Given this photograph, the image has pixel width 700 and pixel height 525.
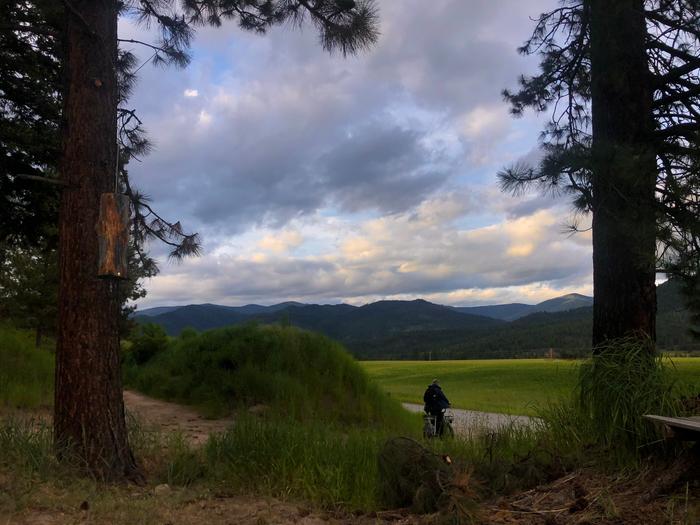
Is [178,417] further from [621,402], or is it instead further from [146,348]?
[621,402]

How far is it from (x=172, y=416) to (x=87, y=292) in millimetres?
8555

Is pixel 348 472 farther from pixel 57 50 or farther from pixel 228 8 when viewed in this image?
pixel 57 50

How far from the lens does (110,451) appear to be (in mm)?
5797

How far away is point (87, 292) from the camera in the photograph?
19.1 ft

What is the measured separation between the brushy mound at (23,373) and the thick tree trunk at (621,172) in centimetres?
1004

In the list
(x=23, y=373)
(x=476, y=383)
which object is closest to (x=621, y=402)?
(x=23, y=373)

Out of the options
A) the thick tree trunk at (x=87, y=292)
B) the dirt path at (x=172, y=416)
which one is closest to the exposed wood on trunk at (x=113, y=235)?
the thick tree trunk at (x=87, y=292)

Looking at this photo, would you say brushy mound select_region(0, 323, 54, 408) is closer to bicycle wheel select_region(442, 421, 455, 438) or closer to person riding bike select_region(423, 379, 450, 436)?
bicycle wheel select_region(442, 421, 455, 438)

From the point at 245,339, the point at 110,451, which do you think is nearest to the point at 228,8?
the point at 110,451

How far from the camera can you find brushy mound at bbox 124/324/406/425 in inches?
572

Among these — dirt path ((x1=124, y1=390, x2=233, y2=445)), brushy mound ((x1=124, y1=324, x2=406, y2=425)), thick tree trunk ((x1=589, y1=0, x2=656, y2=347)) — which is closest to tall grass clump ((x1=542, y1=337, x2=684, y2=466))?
thick tree trunk ((x1=589, y1=0, x2=656, y2=347))

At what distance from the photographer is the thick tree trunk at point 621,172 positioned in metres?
5.93

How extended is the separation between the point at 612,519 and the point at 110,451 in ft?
14.3

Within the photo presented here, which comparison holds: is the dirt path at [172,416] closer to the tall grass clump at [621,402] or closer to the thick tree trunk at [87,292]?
the thick tree trunk at [87,292]
